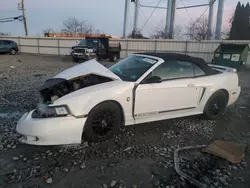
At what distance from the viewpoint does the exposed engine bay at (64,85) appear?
380cm

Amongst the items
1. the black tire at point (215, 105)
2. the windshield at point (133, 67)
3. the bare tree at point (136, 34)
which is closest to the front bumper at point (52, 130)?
the windshield at point (133, 67)

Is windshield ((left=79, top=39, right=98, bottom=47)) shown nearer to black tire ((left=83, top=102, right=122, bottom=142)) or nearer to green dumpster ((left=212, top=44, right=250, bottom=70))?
green dumpster ((left=212, top=44, right=250, bottom=70))

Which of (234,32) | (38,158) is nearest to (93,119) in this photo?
(38,158)

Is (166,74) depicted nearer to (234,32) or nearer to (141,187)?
(141,187)

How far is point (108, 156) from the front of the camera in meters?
3.43

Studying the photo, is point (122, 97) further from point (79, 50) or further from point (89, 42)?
point (89, 42)

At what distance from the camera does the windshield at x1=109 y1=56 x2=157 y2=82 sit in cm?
417

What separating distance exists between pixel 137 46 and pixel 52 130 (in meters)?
22.2

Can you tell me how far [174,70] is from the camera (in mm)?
4527

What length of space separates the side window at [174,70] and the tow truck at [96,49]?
1463 centimetres

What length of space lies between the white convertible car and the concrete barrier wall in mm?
16763

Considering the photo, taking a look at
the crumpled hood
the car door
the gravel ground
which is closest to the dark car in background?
the gravel ground

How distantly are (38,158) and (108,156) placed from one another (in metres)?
1.00

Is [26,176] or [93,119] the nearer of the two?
[26,176]
